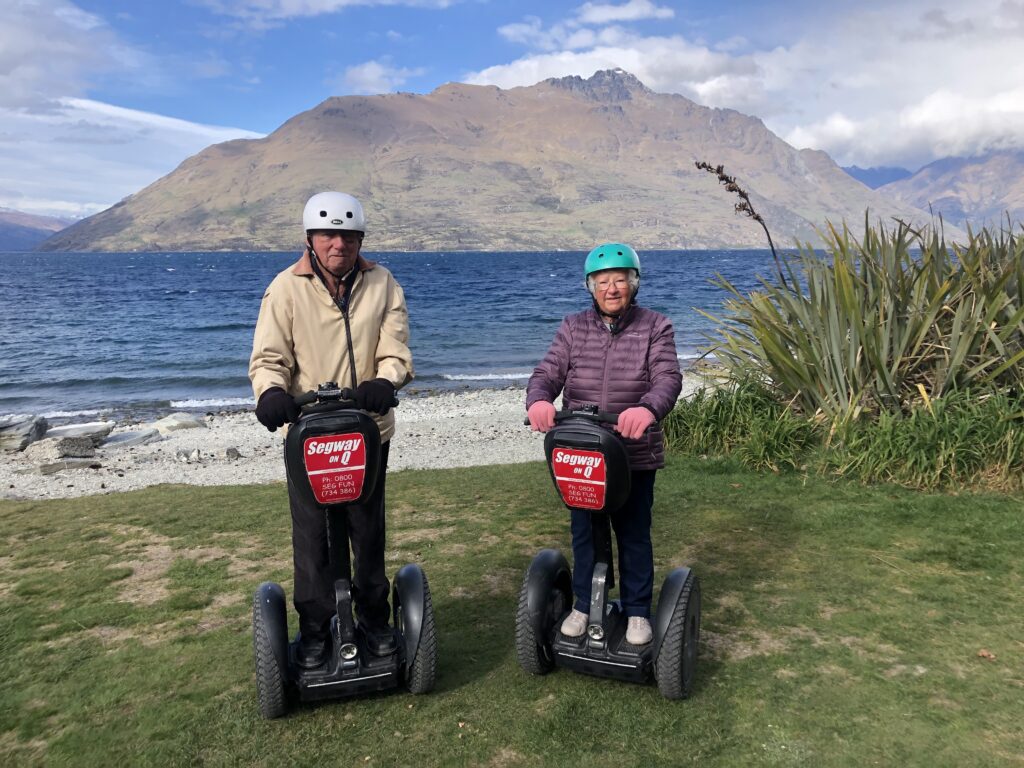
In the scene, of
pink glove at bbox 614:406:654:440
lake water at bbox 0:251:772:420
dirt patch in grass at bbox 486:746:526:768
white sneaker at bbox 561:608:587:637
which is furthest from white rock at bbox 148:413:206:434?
pink glove at bbox 614:406:654:440

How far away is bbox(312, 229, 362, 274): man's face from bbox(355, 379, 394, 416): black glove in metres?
0.55

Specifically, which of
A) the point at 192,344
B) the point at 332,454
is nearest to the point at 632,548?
the point at 332,454

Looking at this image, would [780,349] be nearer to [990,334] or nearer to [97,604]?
[990,334]

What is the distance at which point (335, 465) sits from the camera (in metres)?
3.04

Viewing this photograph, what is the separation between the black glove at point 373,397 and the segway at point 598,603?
2.19ft

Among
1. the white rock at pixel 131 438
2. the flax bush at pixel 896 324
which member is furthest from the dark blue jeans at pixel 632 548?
the white rock at pixel 131 438

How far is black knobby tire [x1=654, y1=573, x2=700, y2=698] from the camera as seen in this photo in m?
3.22

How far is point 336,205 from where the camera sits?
10.6 feet

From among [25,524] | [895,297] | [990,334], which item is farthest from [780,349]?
[25,524]

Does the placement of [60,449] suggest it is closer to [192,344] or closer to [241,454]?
[241,454]

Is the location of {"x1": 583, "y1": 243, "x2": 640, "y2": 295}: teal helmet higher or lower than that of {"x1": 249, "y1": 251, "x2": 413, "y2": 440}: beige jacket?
higher

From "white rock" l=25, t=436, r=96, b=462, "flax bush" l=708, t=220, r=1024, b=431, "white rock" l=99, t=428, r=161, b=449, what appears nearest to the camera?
"flax bush" l=708, t=220, r=1024, b=431

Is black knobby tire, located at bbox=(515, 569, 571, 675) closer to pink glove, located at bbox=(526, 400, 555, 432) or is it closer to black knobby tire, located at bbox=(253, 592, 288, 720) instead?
pink glove, located at bbox=(526, 400, 555, 432)

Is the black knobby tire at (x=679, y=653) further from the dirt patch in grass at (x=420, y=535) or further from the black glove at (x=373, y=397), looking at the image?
the dirt patch in grass at (x=420, y=535)
